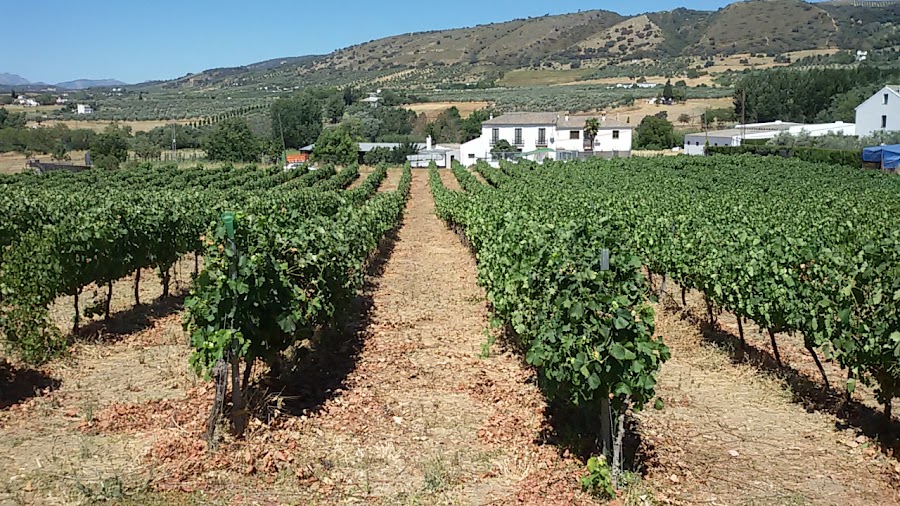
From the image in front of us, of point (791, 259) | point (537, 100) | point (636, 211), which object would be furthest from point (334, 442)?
point (537, 100)

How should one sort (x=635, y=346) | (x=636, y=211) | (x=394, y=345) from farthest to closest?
1. (x=636, y=211)
2. (x=394, y=345)
3. (x=635, y=346)

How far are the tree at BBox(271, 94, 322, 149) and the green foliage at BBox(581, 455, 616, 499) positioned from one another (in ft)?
297

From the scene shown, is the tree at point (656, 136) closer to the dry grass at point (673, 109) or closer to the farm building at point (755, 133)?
the farm building at point (755, 133)

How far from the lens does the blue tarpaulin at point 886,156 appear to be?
1577 inches

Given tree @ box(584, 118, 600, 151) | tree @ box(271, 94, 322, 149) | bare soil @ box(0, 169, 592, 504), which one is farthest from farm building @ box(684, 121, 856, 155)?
bare soil @ box(0, 169, 592, 504)

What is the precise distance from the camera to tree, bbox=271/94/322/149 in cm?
9488

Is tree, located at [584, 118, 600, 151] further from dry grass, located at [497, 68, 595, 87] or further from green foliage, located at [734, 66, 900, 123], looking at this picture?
dry grass, located at [497, 68, 595, 87]

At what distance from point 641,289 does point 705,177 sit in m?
32.1

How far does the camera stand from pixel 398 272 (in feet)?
58.9

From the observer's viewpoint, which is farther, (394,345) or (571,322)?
(394,345)

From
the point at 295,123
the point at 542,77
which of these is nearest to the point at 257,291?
the point at 295,123

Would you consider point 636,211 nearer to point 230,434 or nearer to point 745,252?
point 745,252

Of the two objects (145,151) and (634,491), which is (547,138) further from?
(634,491)

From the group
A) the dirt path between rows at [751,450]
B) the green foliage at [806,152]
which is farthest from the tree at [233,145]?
the dirt path between rows at [751,450]
